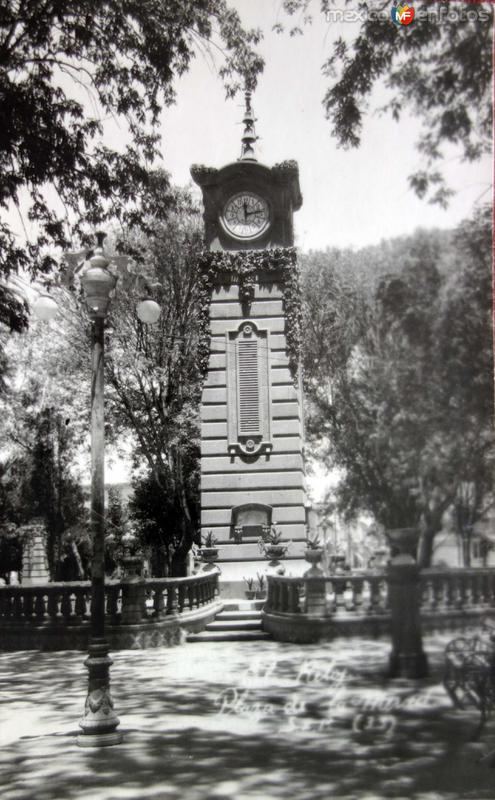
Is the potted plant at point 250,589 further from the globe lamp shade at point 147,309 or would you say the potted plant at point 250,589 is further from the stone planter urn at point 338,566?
the stone planter urn at point 338,566

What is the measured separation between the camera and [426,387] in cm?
403

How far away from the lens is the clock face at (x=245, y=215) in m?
18.0

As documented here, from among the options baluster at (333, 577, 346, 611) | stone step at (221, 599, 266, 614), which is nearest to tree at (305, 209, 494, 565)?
baluster at (333, 577, 346, 611)

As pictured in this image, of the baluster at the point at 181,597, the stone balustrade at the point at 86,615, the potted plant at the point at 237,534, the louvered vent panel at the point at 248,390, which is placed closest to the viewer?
the stone balustrade at the point at 86,615

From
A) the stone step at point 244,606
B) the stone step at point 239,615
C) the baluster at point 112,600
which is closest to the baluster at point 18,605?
the baluster at point 112,600

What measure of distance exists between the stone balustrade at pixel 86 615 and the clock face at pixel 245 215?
833 cm

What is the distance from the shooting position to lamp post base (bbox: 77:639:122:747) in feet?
22.7

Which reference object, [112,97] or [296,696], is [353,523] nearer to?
[296,696]

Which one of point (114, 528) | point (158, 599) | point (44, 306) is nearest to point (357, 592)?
point (44, 306)

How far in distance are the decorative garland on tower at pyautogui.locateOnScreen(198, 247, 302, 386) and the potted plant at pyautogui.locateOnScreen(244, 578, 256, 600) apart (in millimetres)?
4694

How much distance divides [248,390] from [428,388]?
15.0 metres

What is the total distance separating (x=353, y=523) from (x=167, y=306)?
19254mm

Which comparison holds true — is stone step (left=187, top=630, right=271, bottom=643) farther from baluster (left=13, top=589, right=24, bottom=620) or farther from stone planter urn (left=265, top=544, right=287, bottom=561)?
stone planter urn (left=265, top=544, right=287, bottom=561)

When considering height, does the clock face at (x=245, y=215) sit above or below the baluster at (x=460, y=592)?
above
